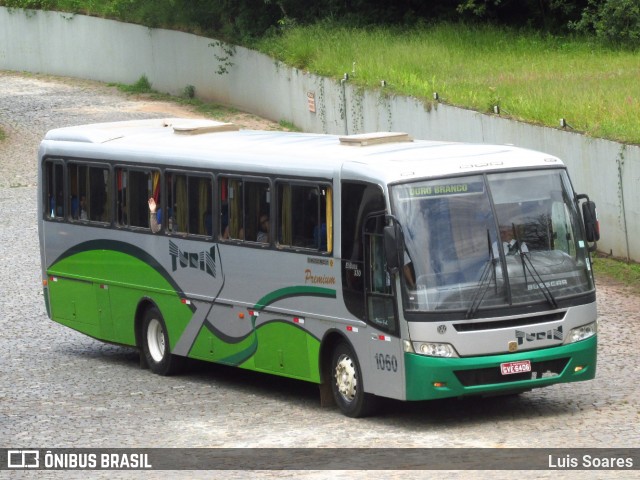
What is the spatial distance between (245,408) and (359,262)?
92.3 inches

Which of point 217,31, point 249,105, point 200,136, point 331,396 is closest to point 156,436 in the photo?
point 331,396

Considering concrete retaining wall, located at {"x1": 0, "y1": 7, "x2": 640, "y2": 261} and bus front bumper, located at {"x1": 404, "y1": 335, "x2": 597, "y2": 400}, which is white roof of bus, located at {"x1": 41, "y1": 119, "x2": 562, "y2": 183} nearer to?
bus front bumper, located at {"x1": 404, "y1": 335, "x2": 597, "y2": 400}

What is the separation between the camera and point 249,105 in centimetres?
4450

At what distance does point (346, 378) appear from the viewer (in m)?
14.6

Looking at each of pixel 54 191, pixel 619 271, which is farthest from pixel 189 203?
pixel 619 271

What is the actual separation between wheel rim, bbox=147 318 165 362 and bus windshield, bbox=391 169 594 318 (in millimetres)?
5751

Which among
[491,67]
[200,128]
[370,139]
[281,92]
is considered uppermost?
[370,139]

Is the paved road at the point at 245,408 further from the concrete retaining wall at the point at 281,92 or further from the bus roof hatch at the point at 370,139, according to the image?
the bus roof hatch at the point at 370,139

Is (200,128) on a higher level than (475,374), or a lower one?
higher

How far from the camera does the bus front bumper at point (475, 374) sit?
13.4m

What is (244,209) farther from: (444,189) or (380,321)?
(444,189)

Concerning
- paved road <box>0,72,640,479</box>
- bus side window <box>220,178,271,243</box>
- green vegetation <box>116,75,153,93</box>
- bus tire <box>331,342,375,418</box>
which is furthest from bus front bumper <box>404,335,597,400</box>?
green vegetation <box>116,75,153,93</box>

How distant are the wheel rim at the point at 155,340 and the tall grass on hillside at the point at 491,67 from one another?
8.89m

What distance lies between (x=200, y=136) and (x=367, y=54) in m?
20.8
